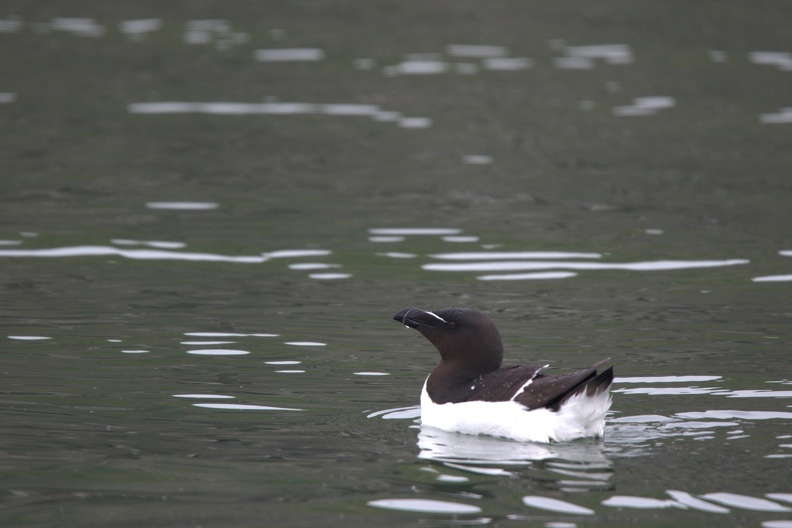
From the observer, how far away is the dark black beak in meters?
9.08

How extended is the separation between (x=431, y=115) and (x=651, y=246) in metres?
9.06

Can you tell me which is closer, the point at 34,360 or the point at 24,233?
the point at 34,360

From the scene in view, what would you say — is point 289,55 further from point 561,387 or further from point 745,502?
point 745,502

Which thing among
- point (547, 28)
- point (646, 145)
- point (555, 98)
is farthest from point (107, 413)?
point (547, 28)

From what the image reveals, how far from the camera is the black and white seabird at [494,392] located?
806 cm

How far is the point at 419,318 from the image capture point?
915 cm

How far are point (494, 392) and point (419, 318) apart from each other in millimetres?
941

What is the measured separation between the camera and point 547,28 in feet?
104

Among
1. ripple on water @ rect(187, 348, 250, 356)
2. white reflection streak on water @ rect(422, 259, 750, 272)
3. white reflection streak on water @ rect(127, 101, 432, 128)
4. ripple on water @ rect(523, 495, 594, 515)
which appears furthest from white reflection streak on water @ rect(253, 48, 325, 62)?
ripple on water @ rect(523, 495, 594, 515)

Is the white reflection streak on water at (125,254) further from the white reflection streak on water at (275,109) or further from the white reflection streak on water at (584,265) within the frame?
the white reflection streak on water at (275,109)

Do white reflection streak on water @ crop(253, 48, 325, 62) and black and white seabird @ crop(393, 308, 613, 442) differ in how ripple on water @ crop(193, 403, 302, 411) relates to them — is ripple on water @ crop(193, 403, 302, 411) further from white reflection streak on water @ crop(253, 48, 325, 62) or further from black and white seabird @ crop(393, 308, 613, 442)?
white reflection streak on water @ crop(253, 48, 325, 62)

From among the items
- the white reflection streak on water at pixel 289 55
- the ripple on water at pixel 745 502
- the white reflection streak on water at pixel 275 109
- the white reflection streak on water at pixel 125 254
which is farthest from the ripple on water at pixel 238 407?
the white reflection streak on water at pixel 289 55

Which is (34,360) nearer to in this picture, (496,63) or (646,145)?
(646,145)

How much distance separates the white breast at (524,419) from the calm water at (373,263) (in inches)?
4.1
